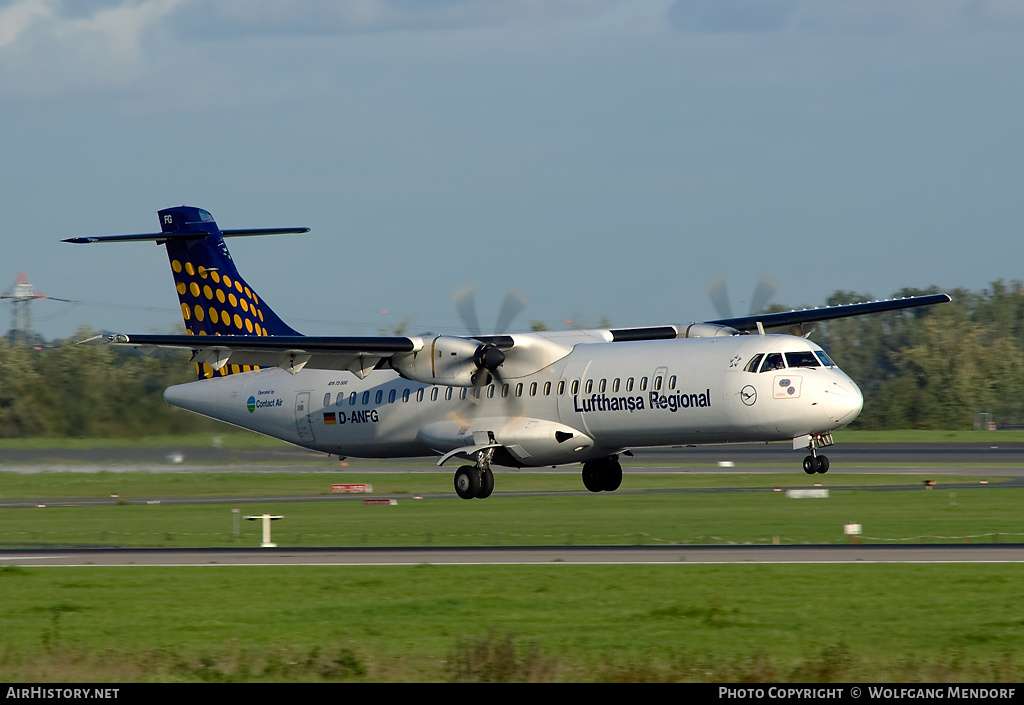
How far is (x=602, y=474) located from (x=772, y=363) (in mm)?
7282

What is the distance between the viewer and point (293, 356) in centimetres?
3216

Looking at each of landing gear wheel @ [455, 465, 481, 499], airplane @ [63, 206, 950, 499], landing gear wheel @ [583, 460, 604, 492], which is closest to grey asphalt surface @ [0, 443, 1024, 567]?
airplane @ [63, 206, 950, 499]

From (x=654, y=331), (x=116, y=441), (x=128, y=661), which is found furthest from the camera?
(x=116, y=441)

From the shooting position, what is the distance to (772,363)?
28906 millimetres

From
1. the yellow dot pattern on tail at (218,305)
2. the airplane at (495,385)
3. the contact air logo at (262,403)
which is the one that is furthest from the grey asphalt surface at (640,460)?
the yellow dot pattern on tail at (218,305)

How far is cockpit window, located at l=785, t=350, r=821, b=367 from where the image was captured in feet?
94.7

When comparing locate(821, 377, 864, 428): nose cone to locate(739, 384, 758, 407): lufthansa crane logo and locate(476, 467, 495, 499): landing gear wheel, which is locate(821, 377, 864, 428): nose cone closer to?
locate(739, 384, 758, 407): lufthansa crane logo

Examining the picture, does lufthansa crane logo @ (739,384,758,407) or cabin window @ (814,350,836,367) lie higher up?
A: cabin window @ (814,350,836,367)

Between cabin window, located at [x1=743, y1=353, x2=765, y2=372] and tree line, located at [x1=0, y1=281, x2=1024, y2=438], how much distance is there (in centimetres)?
818

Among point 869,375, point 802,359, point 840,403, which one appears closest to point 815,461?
point 840,403

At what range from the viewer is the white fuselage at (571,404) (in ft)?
94.0
